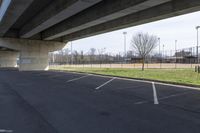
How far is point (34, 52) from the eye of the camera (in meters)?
40.3

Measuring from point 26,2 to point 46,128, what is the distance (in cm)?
1089

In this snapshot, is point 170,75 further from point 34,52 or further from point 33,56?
point 33,56

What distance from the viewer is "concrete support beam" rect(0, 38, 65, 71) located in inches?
1529

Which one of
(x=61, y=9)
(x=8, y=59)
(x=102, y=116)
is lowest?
(x=102, y=116)

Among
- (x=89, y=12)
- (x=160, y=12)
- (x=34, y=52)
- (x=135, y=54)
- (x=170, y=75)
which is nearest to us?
(x=160, y=12)

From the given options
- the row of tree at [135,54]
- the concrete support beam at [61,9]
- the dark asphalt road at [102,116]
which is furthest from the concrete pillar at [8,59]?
the dark asphalt road at [102,116]

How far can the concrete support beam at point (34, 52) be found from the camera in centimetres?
3884

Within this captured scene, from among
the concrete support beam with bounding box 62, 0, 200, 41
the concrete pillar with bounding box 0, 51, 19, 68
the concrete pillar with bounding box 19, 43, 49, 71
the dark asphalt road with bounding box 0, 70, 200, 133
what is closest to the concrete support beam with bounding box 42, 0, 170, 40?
the concrete support beam with bounding box 62, 0, 200, 41

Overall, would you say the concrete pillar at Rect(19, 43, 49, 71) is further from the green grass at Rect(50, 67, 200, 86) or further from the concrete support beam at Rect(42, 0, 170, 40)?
the concrete support beam at Rect(42, 0, 170, 40)

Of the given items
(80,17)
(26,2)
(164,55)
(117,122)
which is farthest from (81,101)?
(164,55)

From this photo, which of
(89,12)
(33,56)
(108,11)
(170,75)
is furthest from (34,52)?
(108,11)

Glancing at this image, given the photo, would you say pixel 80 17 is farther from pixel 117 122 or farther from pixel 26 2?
pixel 117 122

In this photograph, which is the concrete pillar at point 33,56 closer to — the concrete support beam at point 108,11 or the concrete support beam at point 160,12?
the concrete support beam at point 108,11

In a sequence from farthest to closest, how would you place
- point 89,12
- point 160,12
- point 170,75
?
point 170,75
point 89,12
point 160,12
